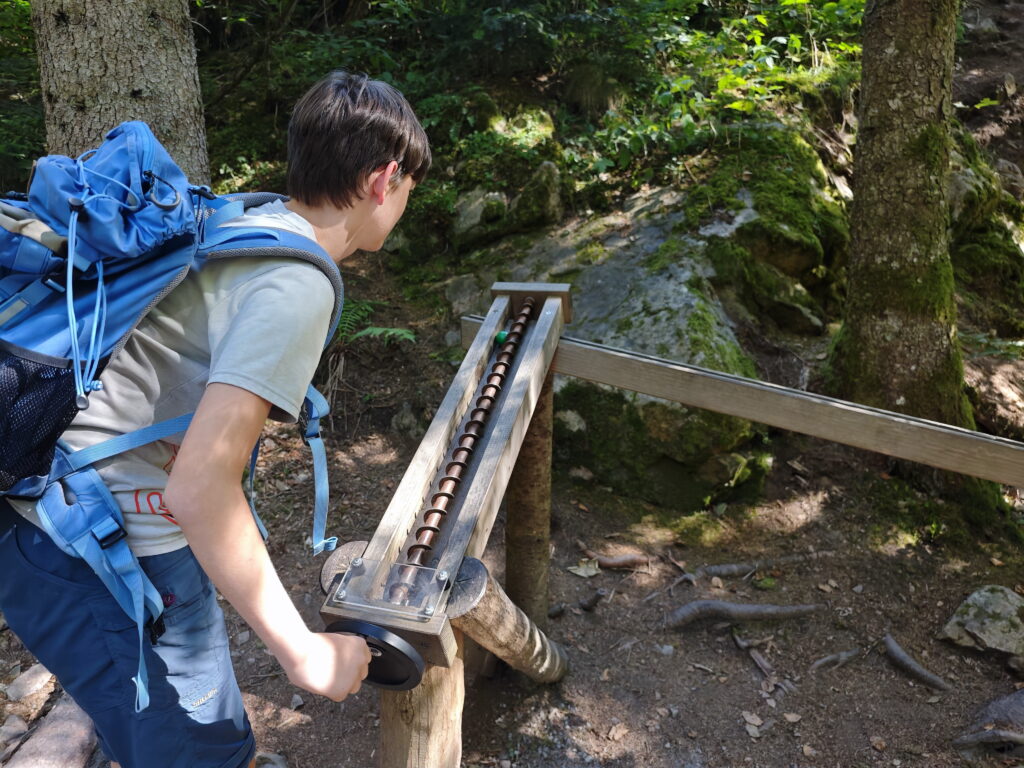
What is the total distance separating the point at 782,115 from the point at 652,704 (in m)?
5.27

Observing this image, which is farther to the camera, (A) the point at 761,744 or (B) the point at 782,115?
(B) the point at 782,115

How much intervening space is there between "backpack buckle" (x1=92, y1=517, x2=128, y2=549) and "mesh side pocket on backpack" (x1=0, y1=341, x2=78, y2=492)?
173mm

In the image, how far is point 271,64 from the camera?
23.9 ft

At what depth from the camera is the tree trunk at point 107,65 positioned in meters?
3.27

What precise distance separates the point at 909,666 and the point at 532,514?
193 cm

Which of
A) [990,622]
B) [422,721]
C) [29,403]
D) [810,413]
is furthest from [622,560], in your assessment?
[29,403]

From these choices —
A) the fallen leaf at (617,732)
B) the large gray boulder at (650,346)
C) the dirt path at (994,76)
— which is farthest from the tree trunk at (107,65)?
the dirt path at (994,76)

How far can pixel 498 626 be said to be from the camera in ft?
6.66

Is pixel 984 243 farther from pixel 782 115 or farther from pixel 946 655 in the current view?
pixel 946 655

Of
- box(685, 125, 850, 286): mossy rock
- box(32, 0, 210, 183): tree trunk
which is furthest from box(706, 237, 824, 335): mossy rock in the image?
box(32, 0, 210, 183): tree trunk

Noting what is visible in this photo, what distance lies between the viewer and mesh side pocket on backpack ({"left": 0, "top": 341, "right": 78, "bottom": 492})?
1168 mm

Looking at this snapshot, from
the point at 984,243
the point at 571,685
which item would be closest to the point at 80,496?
the point at 571,685

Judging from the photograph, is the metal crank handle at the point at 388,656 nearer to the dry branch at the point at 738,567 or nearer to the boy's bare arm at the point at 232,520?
the boy's bare arm at the point at 232,520

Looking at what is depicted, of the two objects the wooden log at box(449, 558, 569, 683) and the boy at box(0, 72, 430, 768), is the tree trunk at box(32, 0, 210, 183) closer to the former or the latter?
the boy at box(0, 72, 430, 768)
